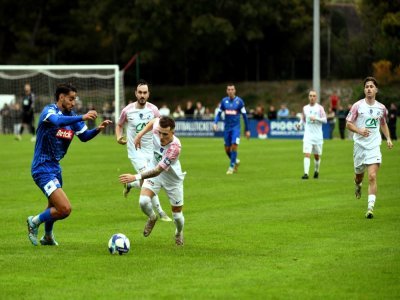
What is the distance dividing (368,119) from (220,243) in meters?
5.00

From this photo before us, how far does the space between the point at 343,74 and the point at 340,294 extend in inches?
2411

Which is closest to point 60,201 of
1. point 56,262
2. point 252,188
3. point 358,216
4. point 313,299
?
point 56,262

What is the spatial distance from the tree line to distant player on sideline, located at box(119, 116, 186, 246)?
52.6 meters

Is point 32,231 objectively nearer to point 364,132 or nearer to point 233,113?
point 364,132

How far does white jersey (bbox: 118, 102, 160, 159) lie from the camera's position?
19.3 meters

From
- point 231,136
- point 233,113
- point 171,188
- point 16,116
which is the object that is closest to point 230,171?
point 231,136

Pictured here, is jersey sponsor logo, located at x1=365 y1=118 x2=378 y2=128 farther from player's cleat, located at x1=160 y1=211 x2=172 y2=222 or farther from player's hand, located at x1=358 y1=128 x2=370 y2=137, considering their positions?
player's cleat, located at x1=160 y1=211 x2=172 y2=222

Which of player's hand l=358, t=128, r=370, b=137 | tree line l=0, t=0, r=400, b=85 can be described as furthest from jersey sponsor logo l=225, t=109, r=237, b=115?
tree line l=0, t=0, r=400, b=85

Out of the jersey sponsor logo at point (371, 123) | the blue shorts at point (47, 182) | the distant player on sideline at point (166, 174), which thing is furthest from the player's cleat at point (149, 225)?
the jersey sponsor logo at point (371, 123)

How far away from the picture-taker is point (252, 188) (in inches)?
928

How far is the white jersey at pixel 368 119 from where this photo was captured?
1784cm

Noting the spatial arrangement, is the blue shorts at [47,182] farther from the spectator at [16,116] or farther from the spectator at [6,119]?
the spectator at [6,119]

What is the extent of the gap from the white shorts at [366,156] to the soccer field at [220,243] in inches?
38.1

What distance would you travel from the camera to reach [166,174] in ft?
45.5
